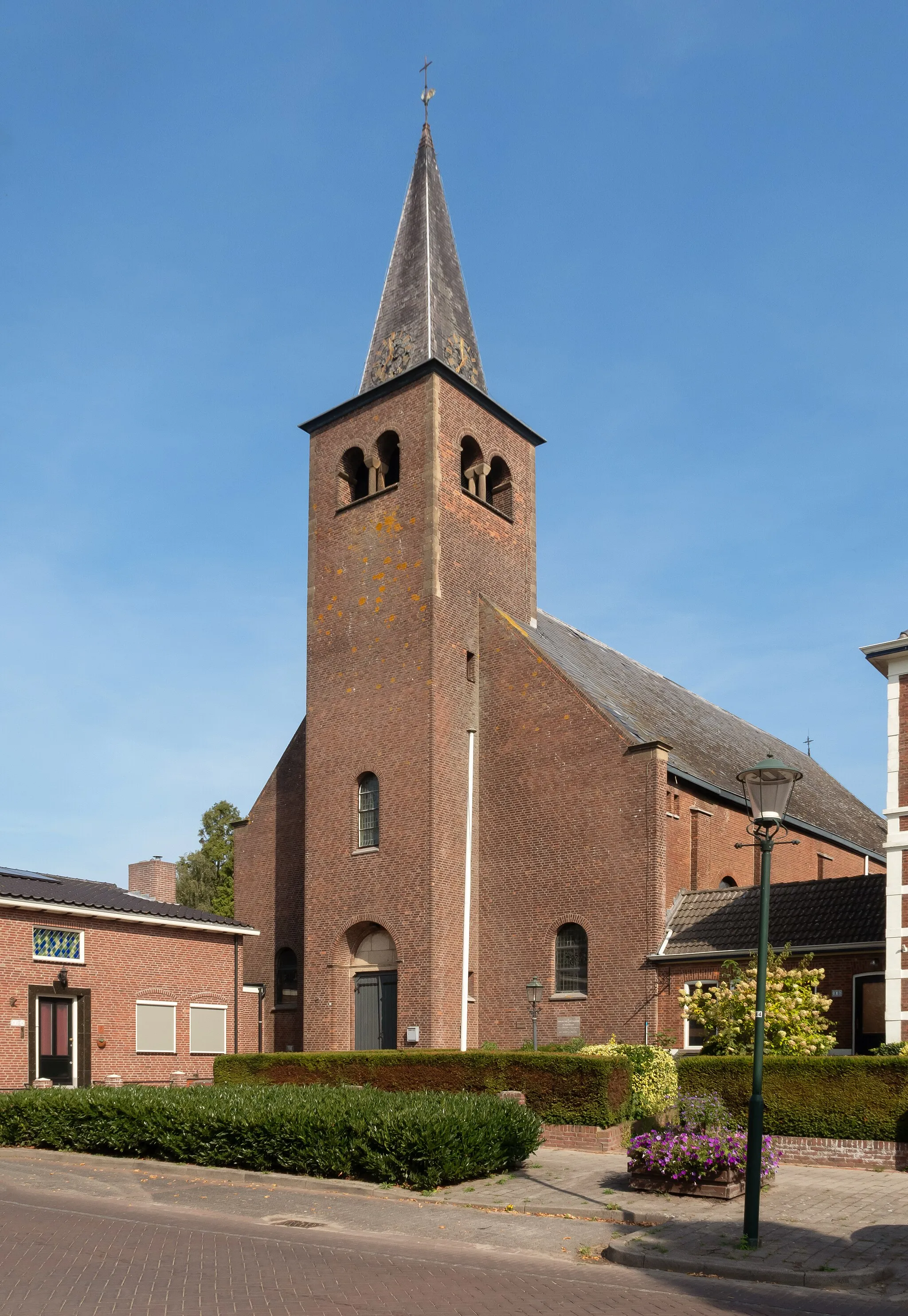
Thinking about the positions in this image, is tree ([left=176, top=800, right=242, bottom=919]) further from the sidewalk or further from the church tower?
the sidewalk

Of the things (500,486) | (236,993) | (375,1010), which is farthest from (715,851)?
(236,993)

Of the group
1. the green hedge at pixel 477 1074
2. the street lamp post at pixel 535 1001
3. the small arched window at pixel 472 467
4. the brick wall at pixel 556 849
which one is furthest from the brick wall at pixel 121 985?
the small arched window at pixel 472 467

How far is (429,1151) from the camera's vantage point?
51.5 ft

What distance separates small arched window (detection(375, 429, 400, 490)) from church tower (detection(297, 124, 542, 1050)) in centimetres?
6

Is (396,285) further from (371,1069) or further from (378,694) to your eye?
(371,1069)

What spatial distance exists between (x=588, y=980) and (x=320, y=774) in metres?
9.06

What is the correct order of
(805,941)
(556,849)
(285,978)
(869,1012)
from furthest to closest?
(285,978) → (556,849) → (805,941) → (869,1012)

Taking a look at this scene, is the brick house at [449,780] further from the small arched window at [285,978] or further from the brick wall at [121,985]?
the brick wall at [121,985]

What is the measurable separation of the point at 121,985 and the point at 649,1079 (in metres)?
13.8

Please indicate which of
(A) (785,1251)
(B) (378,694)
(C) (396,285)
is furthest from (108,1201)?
(C) (396,285)

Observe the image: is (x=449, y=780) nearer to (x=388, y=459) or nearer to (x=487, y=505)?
(x=487, y=505)

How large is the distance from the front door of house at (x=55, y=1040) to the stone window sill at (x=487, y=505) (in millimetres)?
15030

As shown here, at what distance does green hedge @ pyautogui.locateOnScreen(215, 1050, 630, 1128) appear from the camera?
20.4 meters

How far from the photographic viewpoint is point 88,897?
2981cm
